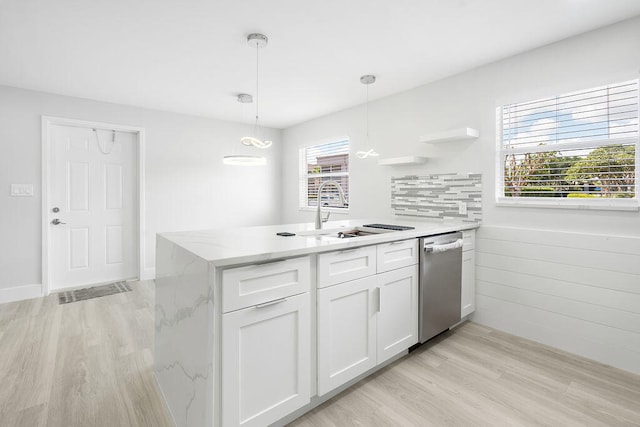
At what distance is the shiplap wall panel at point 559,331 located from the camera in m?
2.20

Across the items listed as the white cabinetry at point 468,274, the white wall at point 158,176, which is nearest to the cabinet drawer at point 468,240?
the white cabinetry at point 468,274

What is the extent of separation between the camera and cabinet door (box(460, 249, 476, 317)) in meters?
2.78

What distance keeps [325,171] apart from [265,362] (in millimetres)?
3647

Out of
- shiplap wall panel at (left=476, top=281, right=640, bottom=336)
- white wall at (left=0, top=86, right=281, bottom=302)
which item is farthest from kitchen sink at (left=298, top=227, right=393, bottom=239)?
white wall at (left=0, top=86, right=281, bottom=302)

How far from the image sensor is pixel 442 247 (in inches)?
96.3

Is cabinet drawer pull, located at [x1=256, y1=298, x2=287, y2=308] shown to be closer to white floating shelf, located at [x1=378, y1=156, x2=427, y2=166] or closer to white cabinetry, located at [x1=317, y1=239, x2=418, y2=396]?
white cabinetry, located at [x1=317, y1=239, x2=418, y2=396]

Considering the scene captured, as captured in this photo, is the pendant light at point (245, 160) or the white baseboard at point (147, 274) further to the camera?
the white baseboard at point (147, 274)

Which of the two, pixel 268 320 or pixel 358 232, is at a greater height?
pixel 358 232

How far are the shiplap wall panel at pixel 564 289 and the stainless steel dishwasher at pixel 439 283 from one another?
39 cm

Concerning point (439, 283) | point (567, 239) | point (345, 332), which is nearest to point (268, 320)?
point (345, 332)

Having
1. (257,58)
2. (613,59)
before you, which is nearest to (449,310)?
(613,59)

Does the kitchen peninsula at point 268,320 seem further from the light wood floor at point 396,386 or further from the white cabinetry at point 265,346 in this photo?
the light wood floor at point 396,386

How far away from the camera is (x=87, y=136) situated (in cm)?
396

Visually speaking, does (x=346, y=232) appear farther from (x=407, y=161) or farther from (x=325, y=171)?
(x=325, y=171)
